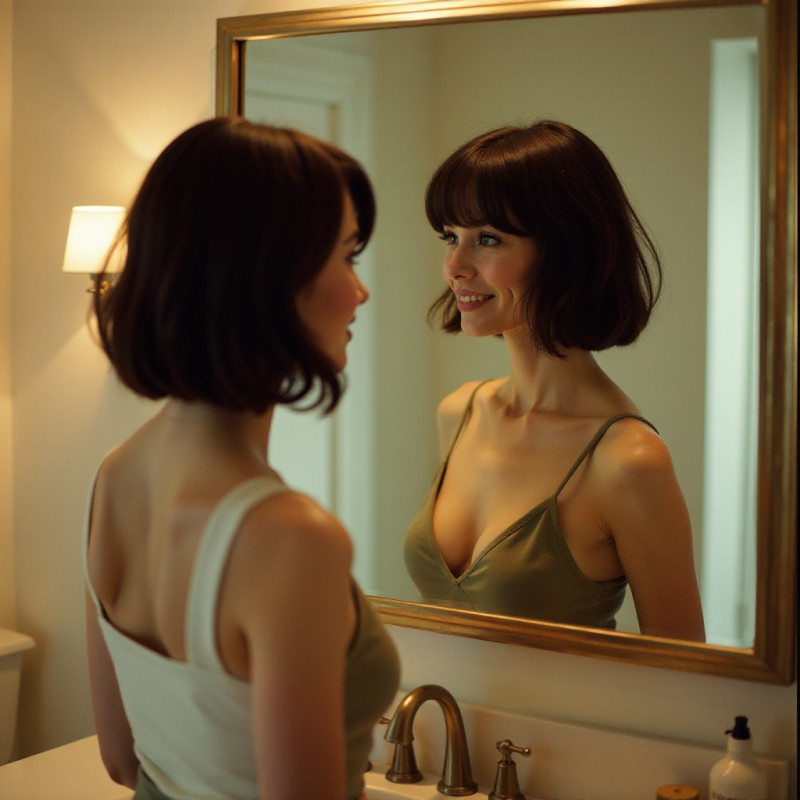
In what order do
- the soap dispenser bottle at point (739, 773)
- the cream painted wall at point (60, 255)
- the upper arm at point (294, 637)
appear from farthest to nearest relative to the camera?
the cream painted wall at point (60, 255) < the soap dispenser bottle at point (739, 773) < the upper arm at point (294, 637)

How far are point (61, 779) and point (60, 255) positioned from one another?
3.36 ft

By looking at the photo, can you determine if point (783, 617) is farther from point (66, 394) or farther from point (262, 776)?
point (66, 394)

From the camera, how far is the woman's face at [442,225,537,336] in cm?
146

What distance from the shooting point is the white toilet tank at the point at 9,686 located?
212cm

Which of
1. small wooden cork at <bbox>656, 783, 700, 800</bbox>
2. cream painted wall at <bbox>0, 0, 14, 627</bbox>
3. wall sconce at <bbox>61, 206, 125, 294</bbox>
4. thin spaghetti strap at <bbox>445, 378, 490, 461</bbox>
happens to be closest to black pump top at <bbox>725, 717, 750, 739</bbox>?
small wooden cork at <bbox>656, 783, 700, 800</bbox>

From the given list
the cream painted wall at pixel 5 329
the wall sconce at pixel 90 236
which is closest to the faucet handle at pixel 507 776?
the wall sconce at pixel 90 236

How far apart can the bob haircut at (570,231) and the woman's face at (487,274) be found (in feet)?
0.05

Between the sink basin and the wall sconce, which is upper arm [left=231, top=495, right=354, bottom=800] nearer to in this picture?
the sink basin

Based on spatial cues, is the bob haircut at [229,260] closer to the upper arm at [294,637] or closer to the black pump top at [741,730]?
the upper arm at [294,637]

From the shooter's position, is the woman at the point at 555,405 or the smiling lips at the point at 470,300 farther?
the smiling lips at the point at 470,300

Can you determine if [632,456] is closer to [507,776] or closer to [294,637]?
[507,776]

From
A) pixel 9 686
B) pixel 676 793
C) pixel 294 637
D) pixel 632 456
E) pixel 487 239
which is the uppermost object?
pixel 487 239

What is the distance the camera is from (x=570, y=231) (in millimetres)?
1421

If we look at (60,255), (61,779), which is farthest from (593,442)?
(60,255)
